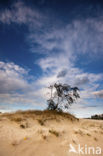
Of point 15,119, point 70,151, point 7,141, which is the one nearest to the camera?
point 70,151

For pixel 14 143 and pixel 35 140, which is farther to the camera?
pixel 35 140

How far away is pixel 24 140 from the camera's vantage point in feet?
10.8

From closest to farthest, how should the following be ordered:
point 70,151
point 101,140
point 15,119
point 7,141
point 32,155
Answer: point 32,155, point 70,151, point 7,141, point 101,140, point 15,119

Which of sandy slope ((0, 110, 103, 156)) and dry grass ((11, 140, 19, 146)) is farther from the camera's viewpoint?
dry grass ((11, 140, 19, 146))

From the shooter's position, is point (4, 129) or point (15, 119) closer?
point (4, 129)

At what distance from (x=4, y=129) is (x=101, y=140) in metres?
3.58

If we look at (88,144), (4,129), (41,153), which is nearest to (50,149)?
(41,153)

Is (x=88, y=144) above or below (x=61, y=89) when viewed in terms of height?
below

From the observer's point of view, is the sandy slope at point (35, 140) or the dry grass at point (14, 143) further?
the dry grass at point (14, 143)

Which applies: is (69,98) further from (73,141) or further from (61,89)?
(73,141)

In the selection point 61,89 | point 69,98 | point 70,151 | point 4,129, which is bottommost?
point 70,151

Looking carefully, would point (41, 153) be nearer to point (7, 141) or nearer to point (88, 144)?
point (7, 141)

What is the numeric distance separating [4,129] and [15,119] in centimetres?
97

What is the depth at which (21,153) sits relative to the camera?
268 cm
